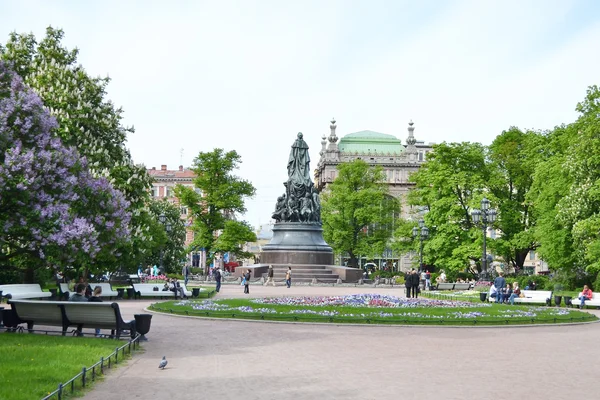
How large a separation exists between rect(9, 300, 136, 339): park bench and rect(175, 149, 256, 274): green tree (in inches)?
2445

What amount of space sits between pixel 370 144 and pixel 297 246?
8349 centimetres

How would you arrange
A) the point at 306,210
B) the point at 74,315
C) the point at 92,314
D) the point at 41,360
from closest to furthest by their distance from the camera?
the point at 41,360 → the point at 92,314 → the point at 74,315 → the point at 306,210

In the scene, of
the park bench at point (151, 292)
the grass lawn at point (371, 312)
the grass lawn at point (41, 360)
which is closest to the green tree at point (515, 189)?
the grass lawn at point (371, 312)

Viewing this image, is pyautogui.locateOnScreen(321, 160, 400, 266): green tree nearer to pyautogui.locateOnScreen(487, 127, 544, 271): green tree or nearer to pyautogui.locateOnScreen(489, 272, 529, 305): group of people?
pyautogui.locateOnScreen(487, 127, 544, 271): green tree

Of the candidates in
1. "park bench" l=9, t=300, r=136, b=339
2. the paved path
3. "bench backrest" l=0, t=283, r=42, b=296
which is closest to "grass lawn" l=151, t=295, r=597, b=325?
the paved path

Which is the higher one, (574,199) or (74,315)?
(574,199)

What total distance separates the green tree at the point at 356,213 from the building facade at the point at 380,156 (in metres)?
38.2

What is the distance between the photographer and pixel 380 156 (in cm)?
13900

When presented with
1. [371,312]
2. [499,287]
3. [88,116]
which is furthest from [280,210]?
[371,312]

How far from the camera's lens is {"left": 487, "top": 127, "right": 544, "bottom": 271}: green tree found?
61969mm

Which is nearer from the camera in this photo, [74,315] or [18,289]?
[74,315]

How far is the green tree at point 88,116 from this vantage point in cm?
3105

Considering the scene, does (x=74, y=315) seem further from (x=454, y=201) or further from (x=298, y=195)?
(x=454, y=201)

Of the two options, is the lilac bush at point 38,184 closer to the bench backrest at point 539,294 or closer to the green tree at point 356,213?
the bench backrest at point 539,294
